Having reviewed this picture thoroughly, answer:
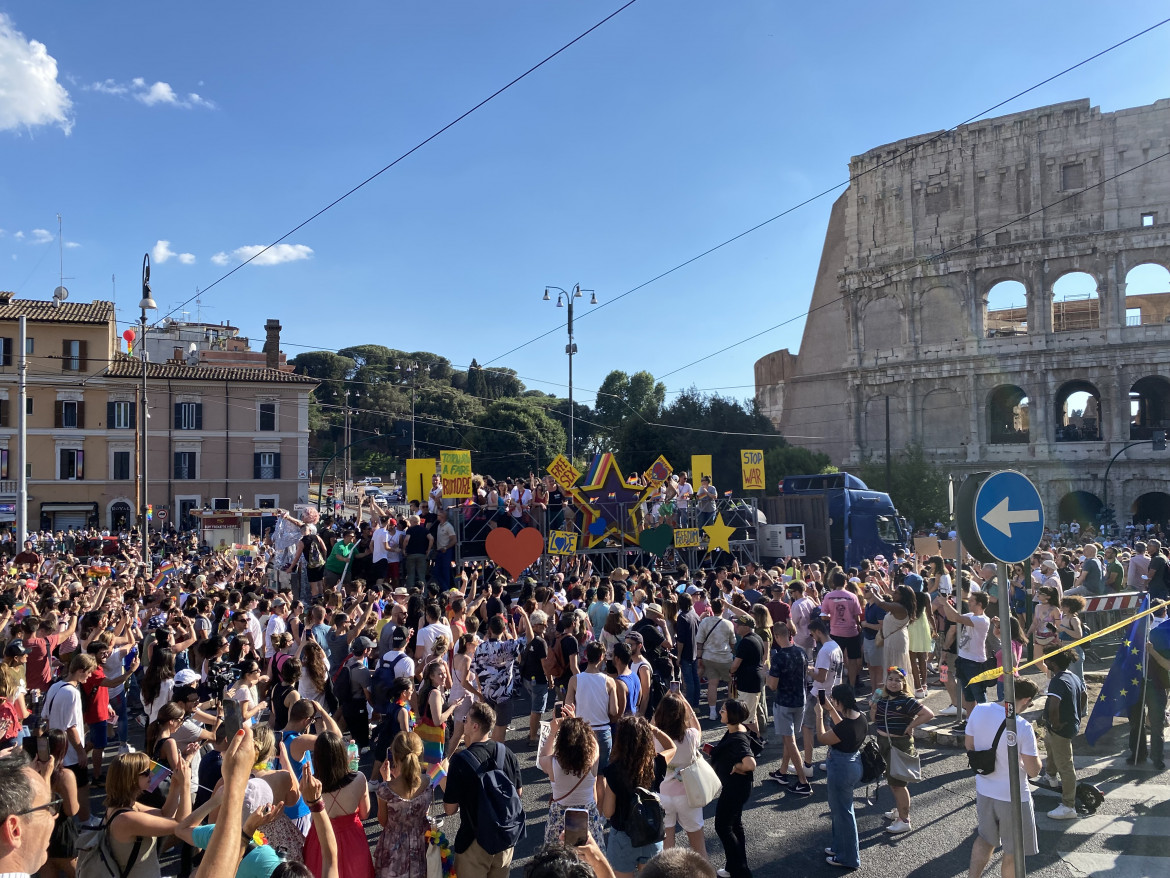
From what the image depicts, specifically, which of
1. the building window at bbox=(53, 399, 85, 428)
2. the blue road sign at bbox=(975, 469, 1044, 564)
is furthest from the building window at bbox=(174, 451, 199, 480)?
the blue road sign at bbox=(975, 469, 1044, 564)

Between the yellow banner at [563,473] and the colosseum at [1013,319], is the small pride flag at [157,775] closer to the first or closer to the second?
the yellow banner at [563,473]

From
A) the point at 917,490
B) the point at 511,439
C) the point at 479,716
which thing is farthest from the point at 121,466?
the point at 479,716

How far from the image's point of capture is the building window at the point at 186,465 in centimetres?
4631

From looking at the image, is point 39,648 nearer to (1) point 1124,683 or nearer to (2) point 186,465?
(1) point 1124,683

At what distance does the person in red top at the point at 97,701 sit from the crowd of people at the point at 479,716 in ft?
0.09

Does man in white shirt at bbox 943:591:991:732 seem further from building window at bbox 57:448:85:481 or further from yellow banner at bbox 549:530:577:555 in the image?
building window at bbox 57:448:85:481

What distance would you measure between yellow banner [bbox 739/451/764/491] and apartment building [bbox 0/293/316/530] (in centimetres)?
3366

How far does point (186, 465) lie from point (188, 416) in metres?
2.72

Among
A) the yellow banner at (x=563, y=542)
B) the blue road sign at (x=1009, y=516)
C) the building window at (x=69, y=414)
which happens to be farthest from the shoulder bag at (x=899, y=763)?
the building window at (x=69, y=414)

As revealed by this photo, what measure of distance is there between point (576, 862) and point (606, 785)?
275 cm

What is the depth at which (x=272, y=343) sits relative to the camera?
52.6 m

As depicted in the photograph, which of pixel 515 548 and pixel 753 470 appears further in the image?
pixel 753 470

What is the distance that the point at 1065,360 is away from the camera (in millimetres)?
43844

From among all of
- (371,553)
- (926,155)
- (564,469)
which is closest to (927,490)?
(926,155)
